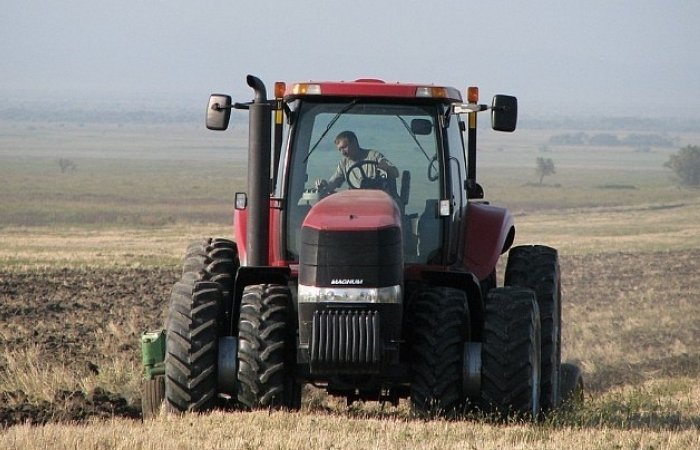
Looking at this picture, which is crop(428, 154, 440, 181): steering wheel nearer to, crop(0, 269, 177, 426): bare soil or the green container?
the green container

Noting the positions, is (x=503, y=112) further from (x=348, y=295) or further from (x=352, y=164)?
(x=348, y=295)

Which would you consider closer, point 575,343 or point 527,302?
point 527,302

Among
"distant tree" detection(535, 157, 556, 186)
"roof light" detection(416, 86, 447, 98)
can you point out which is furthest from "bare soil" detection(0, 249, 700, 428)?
"distant tree" detection(535, 157, 556, 186)

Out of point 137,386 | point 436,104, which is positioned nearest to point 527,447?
point 436,104

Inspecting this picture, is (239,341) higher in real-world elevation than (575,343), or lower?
higher

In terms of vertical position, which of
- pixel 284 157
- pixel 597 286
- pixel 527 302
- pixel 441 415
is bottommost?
pixel 597 286

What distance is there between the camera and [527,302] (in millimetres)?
9352

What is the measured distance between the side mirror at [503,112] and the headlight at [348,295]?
158 centimetres

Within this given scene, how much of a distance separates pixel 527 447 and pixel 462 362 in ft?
3.59

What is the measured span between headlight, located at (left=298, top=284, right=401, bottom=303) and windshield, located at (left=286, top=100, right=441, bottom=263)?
37.6 inches

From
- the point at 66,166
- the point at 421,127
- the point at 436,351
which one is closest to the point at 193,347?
the point at 436,351

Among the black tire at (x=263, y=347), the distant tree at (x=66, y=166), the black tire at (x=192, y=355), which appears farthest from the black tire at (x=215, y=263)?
the distant tree at (x=66, y=166)

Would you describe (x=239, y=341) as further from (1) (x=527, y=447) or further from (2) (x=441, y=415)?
(1) (x=527, y=447)

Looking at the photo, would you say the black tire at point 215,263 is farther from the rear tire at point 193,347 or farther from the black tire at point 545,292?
the black tire at point 545,292
